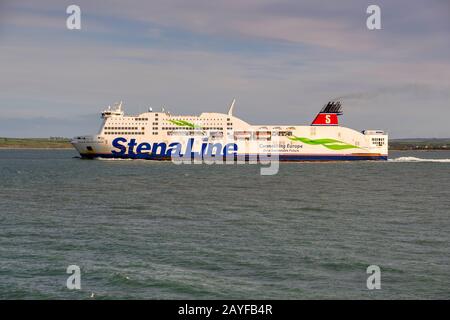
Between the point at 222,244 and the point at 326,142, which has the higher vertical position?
the point at 326,142

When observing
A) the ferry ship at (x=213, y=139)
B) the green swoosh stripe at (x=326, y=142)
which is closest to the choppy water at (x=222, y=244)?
the ferry ship at (x=213, y=139)

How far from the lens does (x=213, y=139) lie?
3538 inches

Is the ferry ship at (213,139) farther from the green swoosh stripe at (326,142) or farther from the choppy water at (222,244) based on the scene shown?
the choppy water at (222,244)

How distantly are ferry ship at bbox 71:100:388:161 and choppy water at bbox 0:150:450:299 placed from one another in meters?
46.9

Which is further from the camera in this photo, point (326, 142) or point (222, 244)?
point (326, 142)

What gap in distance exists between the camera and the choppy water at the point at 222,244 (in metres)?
15.9

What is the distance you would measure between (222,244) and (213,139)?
225 ft

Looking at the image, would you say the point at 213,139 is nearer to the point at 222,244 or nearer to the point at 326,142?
the point at 326,142

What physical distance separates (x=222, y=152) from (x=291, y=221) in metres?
62.3

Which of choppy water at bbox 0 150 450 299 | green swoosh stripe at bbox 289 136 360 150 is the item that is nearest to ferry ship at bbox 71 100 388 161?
green swoosh stripe at bbox 289 136 360 150

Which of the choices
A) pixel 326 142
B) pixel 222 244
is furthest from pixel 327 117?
pixel 222 244
